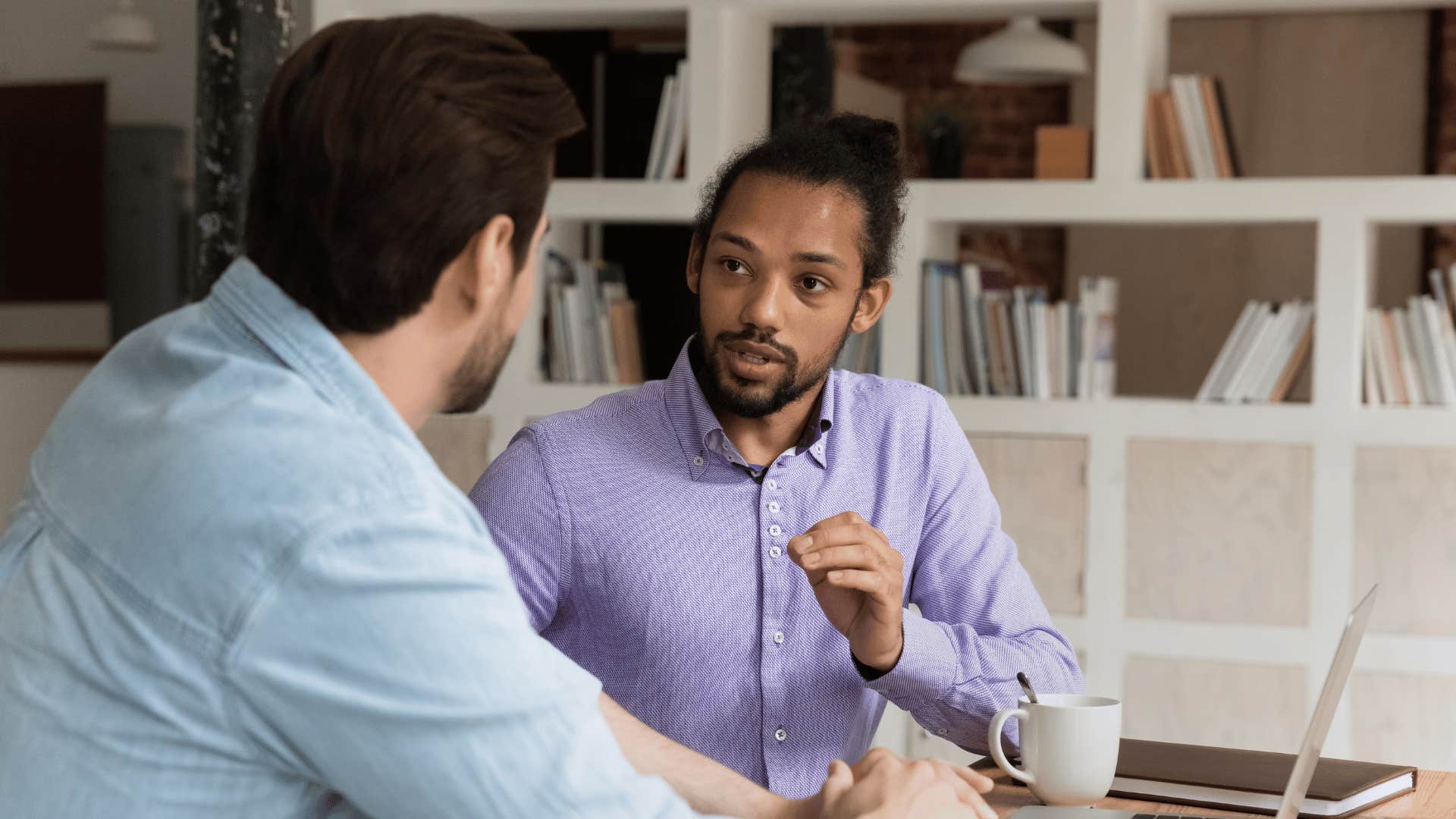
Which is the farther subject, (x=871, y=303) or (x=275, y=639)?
(x=871, y=303)

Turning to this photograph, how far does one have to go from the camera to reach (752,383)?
65.5 inches

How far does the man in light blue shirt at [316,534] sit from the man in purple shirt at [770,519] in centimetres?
67

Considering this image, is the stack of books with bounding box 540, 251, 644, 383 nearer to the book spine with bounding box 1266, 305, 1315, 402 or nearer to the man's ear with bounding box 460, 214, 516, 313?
the book spine with bounding box 1266, 305, 1315, 402

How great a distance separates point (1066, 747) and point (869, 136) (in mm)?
834

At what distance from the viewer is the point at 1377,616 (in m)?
3.13

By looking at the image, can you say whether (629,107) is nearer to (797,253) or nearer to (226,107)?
(226,107)

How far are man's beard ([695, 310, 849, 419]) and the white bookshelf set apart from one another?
1.71 metres

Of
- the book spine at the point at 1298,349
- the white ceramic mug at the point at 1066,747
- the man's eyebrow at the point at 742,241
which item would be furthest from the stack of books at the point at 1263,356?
the white ceramic mug at the point at 1066,747

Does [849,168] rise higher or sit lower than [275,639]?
higher

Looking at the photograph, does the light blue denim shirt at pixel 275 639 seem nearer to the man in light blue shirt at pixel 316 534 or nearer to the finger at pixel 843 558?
the man in light blue shirt at pixel 316 534

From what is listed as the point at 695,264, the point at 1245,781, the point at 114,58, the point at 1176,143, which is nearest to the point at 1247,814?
the point at 1245,781

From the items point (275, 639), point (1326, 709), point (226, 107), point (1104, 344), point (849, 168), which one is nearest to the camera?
point (275, 639)

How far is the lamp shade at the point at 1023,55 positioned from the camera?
4578 mm

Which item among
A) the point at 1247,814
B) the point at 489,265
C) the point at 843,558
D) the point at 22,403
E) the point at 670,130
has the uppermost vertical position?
the point at 670,130
